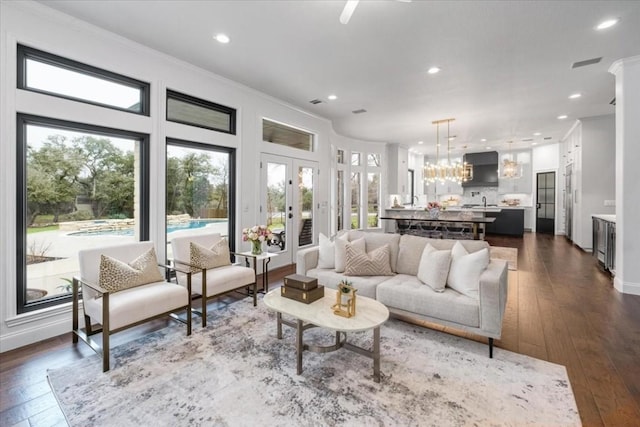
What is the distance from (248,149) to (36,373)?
11.7 ft

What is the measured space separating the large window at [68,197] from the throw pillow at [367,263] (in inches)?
98.1

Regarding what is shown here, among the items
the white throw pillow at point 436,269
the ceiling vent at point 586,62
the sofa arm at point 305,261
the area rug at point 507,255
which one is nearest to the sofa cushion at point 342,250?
the sofa arm at point 305,261

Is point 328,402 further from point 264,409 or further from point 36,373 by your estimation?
point 36,373

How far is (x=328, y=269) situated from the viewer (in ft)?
11.8

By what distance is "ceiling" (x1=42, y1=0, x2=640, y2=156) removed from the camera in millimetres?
2748

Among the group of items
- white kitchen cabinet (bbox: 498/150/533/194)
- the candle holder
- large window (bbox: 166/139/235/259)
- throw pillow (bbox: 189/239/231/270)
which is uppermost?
white kitchen cabinet (bbox: 498/150/533/194)

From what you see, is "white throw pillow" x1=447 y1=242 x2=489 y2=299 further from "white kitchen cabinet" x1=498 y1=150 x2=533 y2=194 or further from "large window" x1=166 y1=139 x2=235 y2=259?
"white kitchen cabinet" x1=498 y1=150 x2=533 y2=194

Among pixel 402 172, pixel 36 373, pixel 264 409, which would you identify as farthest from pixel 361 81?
pixel 402 172

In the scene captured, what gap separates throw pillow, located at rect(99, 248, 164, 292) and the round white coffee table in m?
1.33

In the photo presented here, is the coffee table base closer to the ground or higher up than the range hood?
closer to the ground

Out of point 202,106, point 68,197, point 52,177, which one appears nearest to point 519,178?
point 202,106

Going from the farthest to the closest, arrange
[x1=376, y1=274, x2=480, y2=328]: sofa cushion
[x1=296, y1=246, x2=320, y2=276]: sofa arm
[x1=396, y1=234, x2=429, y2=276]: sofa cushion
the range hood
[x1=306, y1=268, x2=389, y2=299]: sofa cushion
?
the range hood → [x1=296, y1=246, x2=320, y2=276]: sofa arm → [x1=396, y1=234, x2=429, y2=276]: sofa cushion → [x1=306, y1=268, x2=389, y2=299]: sofa cushion → [x1=376, y1=274, x2=480, y2=328]: sofa cushion

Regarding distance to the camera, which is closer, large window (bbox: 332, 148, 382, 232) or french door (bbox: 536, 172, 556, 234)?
large window (bbox: 332, 148, 382, 232)

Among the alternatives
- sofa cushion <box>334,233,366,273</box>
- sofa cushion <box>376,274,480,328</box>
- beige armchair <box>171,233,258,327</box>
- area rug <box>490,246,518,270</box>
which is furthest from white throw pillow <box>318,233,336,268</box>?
area rug <box>490,246,518,270</box>
